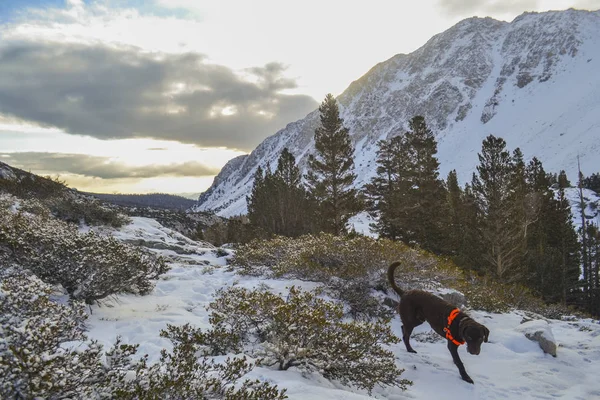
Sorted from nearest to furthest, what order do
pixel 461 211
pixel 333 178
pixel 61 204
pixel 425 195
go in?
pixel 61 204, pixel 425 195, pixel 333 178, pixel 461 211

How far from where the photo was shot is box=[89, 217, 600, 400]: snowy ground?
15.9ft

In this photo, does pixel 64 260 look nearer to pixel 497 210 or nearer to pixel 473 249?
pixel 497 210

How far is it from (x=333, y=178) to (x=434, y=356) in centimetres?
1853

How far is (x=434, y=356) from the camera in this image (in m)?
6.66

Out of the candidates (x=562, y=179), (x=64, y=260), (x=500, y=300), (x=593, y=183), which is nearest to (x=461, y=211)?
(x=562, y=179)

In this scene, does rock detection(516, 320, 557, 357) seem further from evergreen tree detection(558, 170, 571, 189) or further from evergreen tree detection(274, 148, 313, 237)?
evergreen tree detection(558, 170, 571, 189)

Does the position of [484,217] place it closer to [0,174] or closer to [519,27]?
[0,174]

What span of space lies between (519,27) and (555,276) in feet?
687

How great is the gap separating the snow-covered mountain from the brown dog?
102 meters

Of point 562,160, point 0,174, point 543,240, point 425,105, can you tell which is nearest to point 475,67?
point 425,105

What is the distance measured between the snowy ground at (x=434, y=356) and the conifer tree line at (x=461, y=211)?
1268cm

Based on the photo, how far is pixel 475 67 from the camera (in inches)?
6900

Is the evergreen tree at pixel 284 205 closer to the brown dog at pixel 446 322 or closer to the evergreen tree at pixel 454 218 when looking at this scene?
the evergreen tree at pixel 454 218

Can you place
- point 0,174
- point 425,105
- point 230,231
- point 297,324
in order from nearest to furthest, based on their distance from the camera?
point 297,324, point 0,174, point 230,231, point 425,105
